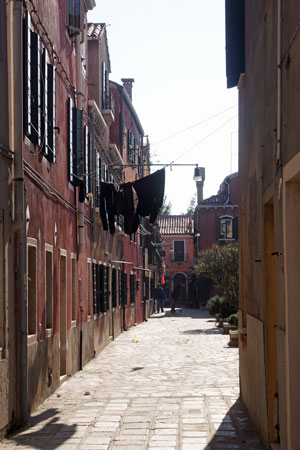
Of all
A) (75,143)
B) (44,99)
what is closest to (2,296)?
(44,99)

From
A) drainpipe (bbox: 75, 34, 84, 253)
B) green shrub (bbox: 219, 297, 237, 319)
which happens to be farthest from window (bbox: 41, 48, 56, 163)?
green shrub (bbox: 219, 297, 237, 319)

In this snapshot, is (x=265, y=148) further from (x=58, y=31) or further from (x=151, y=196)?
(x=151, y=196)

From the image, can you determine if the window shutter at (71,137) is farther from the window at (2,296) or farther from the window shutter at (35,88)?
the window at (2,296)

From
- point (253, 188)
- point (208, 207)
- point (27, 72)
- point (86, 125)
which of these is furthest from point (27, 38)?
point (208, 207)

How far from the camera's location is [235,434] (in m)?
9.62

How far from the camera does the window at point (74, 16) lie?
15742mm

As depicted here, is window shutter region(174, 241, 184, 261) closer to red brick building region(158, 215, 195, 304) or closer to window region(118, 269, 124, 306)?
red brick building region(158, 215, 195, 304)

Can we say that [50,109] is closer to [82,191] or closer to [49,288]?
[49,288]

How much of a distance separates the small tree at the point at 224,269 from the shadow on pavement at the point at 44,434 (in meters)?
20.4

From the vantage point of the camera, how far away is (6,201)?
9531 mm

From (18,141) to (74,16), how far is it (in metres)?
6.67

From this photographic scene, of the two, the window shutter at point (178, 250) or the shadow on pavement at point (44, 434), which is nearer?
the shadow on pavement at point (44, 434)

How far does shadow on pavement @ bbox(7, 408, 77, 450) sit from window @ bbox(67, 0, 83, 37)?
820 centimetres

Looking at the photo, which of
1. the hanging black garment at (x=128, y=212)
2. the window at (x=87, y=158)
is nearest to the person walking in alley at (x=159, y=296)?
the window at (x=87, y=158)
